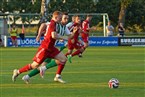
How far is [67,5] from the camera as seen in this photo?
249 ft

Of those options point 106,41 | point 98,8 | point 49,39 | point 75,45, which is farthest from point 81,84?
point 98,8

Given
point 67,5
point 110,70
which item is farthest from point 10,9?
point 110,70

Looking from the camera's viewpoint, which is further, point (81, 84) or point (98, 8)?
point (98, 8)

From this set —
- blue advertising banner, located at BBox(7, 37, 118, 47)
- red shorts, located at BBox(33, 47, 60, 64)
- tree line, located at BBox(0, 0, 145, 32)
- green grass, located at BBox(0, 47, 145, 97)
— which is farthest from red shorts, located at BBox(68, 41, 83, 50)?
tree line, located at BBox(0, 0, 145, 32)

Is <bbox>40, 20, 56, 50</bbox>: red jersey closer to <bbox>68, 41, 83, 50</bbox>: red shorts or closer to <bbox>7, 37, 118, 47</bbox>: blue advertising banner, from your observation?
<bbox>68, 41, 83, 50</bbox>: red shorts

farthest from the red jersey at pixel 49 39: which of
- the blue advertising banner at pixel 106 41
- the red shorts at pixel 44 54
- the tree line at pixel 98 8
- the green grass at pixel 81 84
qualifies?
the tree line at pixel 98 8

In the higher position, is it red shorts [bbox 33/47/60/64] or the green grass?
red shorts [bbox 33/47/60/64]

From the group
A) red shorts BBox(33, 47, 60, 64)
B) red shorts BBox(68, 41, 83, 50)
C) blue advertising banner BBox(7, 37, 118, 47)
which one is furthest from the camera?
blue advertising banner BBox(7, 37, 118, 47)

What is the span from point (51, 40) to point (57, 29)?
0.42 metres

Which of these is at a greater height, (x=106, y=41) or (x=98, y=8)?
(x=106, y=41)

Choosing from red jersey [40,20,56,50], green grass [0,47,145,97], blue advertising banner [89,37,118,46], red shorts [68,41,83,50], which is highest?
red jersey [40,20,56,50]

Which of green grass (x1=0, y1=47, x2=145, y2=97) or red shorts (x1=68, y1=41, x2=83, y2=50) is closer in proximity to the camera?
green grass (x1=0, y1=47, x2=145, y2=97)

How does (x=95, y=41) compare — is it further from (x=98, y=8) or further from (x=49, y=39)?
(x=49, y=39)

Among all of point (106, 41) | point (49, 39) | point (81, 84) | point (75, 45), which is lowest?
point (106, 41)
